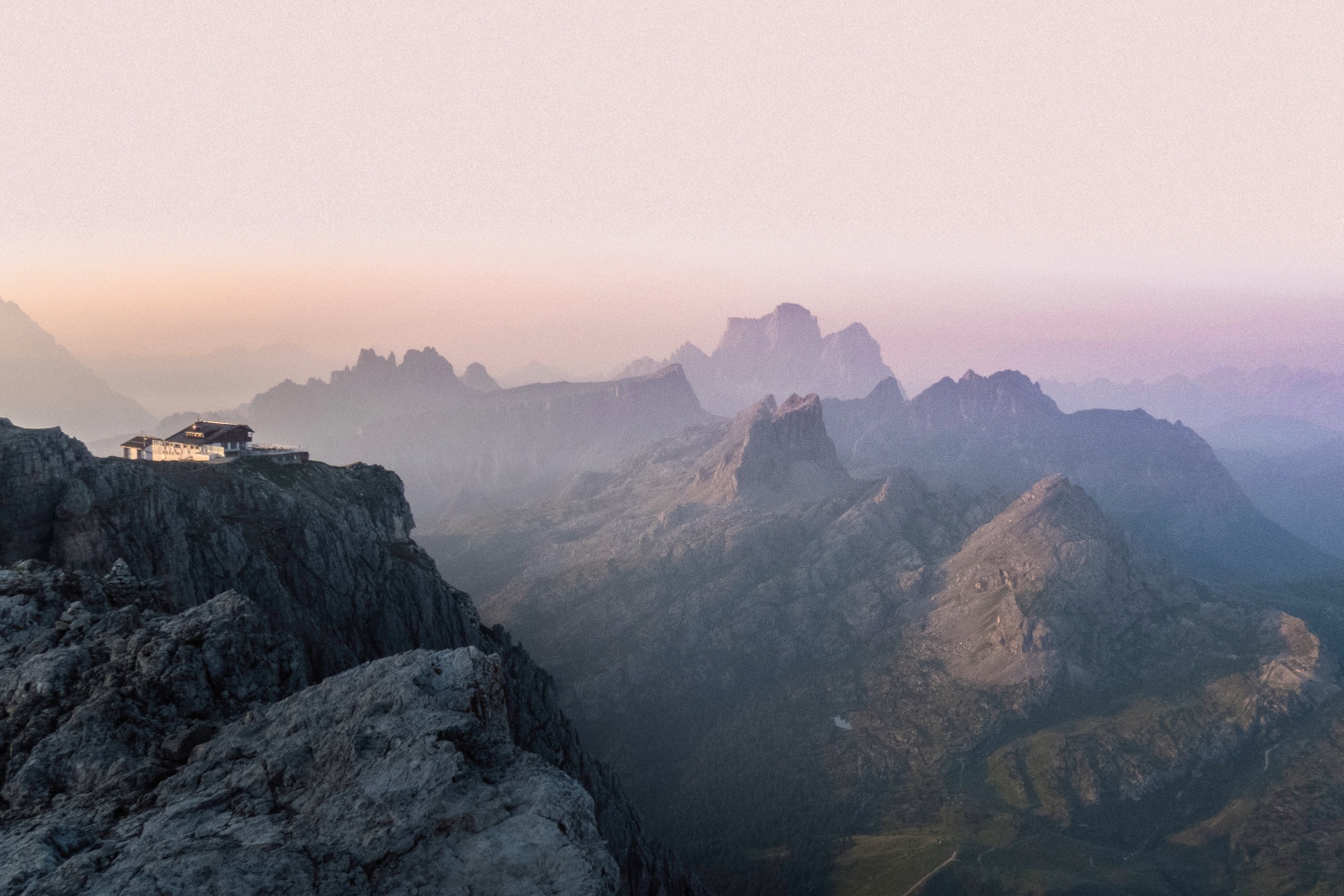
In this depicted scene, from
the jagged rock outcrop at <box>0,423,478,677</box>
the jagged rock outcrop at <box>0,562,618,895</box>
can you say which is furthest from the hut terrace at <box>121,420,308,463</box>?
the jagged rock outcrop at <box>0,562,618,895</box>

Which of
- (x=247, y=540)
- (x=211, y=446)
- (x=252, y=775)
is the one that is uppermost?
(x=252, y=775)

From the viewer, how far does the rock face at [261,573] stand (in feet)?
178

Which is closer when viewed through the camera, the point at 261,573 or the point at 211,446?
the point at 261,573

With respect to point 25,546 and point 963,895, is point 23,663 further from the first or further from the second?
point 963,895

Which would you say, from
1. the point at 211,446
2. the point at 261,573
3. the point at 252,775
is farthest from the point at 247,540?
the point at 252,775

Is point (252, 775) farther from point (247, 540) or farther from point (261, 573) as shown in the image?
point (247, 540)

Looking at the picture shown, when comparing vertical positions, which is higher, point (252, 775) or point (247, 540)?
point (252, 775)

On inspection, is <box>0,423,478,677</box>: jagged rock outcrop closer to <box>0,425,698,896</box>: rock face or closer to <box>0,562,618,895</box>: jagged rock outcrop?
<box>0,425,698,896</box>: rock face

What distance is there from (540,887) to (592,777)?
300ft

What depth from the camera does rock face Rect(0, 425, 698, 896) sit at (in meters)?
54.4

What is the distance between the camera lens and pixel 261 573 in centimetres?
9769

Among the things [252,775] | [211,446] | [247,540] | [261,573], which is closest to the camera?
[252,775]

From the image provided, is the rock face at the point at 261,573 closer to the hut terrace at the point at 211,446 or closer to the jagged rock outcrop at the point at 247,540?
the jagged rock outcrop at the point at 247,540

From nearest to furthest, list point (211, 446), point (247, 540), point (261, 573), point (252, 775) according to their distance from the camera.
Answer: point (252, 775)
point (261, 573)
point (247, 540)
point (211, 446)
